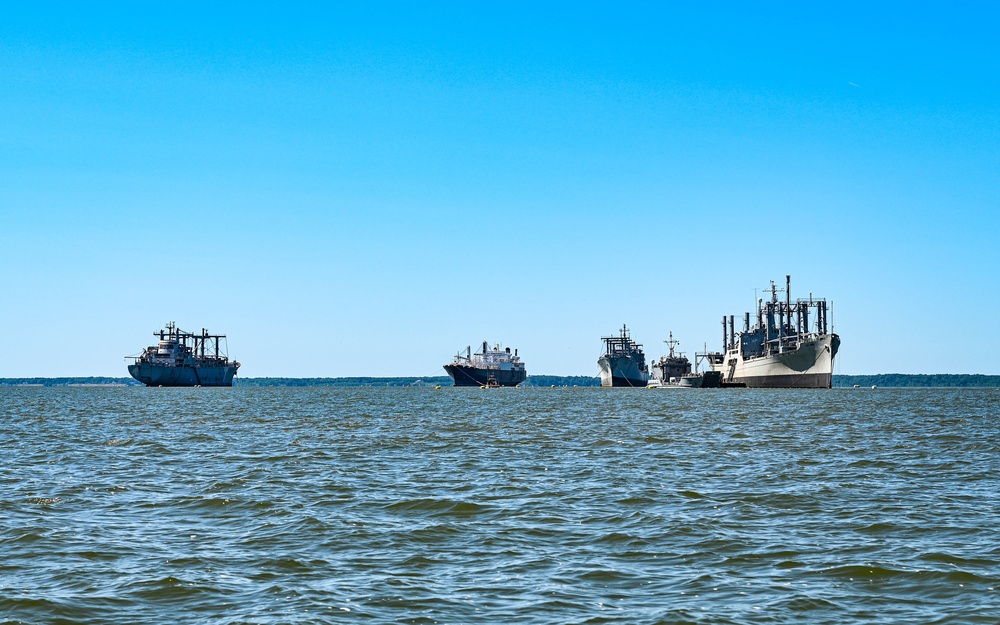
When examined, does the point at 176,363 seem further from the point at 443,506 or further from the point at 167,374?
the point at 443,506

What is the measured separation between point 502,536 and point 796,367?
125919mm

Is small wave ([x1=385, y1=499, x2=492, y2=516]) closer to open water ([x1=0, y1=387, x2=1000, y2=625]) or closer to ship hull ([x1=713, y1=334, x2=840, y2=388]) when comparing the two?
open water ([x1=0, y1=387, x2=1000, y2=625])

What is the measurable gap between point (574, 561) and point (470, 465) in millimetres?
12339

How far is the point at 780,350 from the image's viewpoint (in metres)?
138

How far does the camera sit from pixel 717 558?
1251 cm

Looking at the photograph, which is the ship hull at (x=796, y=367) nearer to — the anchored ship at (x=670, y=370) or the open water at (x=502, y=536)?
the anchored ship at (x=670, y=370)

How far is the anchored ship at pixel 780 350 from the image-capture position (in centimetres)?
12712

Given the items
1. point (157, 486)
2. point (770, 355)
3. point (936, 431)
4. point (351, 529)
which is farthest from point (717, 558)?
point (770, 355)

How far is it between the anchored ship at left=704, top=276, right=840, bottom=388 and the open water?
10292cm

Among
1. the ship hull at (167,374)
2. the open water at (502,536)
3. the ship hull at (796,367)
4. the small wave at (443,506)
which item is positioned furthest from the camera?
the ship hull at (167,374)

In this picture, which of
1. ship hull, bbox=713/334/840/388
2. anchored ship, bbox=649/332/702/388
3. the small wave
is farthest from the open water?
anchored ship, bbox=649/332/702/388

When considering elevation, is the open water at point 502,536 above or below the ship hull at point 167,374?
below

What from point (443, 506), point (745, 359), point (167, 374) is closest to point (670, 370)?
point (745, 359)

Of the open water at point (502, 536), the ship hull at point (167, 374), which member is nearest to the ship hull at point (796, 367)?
the open water at point (502, 536)
